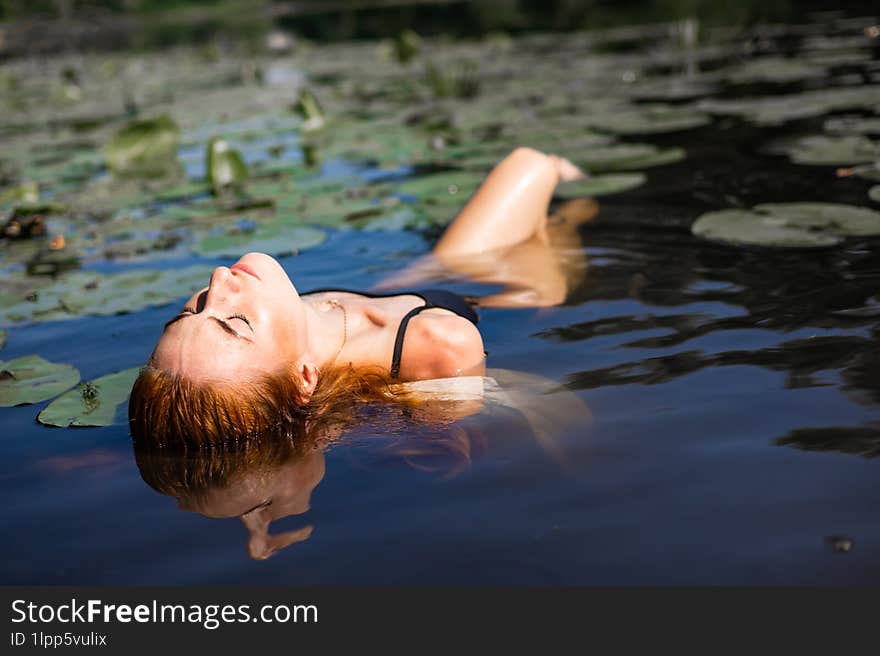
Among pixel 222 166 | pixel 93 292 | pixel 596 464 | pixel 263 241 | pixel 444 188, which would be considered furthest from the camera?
pixel 222 166

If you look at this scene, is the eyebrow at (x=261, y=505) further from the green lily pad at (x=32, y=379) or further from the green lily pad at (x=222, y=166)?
the green lily pad at (x=222, y=166)

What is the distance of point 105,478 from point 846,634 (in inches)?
84.8

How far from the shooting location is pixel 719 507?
2.25m

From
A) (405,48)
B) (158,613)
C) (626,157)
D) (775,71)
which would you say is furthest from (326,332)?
(405,48)

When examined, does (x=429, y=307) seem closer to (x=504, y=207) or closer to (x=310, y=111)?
(x=504, y=207)

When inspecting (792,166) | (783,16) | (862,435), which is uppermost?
(783,16)

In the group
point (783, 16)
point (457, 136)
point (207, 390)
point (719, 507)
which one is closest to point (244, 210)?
point (457, 136)

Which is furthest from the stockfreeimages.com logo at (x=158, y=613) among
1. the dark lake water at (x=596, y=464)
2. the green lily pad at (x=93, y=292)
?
the green lily pad at (x=93, y=292)

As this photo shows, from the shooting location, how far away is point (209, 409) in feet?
9.22

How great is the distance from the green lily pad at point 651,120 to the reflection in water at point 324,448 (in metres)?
4.04

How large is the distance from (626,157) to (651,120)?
1.20m

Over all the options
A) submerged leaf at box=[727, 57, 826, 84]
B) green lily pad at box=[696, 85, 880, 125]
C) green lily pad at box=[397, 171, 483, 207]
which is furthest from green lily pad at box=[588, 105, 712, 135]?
green lily pad at box=[397, 171, 483, 207]

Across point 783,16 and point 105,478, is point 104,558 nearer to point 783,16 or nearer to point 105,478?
point 105,478

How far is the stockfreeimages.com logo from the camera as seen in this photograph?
6.71ft
